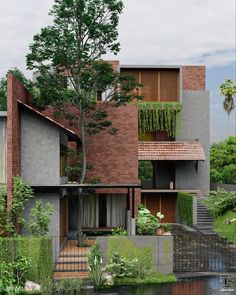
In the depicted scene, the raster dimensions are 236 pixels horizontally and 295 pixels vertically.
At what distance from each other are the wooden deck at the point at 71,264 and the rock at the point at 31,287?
150cm

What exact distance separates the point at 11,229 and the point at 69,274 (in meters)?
2.92

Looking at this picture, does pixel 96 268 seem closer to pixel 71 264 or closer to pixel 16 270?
pixel 71 264

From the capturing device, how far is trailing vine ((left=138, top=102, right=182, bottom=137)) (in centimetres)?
4075

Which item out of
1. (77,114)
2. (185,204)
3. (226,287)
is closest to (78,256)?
(226,287)

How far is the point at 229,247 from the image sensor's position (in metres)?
26.8

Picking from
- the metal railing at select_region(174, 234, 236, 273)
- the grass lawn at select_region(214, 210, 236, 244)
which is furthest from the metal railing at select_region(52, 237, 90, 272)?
the grass lawn at select_region(214, 210, 236, 244)

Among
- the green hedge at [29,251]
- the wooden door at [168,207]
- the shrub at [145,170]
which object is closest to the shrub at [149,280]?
the green hedge at [29,251]

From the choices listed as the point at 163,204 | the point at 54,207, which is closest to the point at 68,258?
the point at 54,207

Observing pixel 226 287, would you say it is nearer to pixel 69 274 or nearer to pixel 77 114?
pixel 69 274

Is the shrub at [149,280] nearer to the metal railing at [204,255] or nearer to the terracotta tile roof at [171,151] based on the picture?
the metal railing at [204,255]

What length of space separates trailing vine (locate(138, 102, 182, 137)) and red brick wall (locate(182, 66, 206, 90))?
14.2ft

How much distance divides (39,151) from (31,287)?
20.7 feet

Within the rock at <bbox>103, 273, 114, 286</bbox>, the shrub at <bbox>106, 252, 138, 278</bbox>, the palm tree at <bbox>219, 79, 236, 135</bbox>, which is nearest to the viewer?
the rock at <bbox>103, 273, 114, 286</bbox>

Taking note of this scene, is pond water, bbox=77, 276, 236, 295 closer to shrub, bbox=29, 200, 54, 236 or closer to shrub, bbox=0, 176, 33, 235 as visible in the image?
shrub, bbox=29, 200, 54, 236
